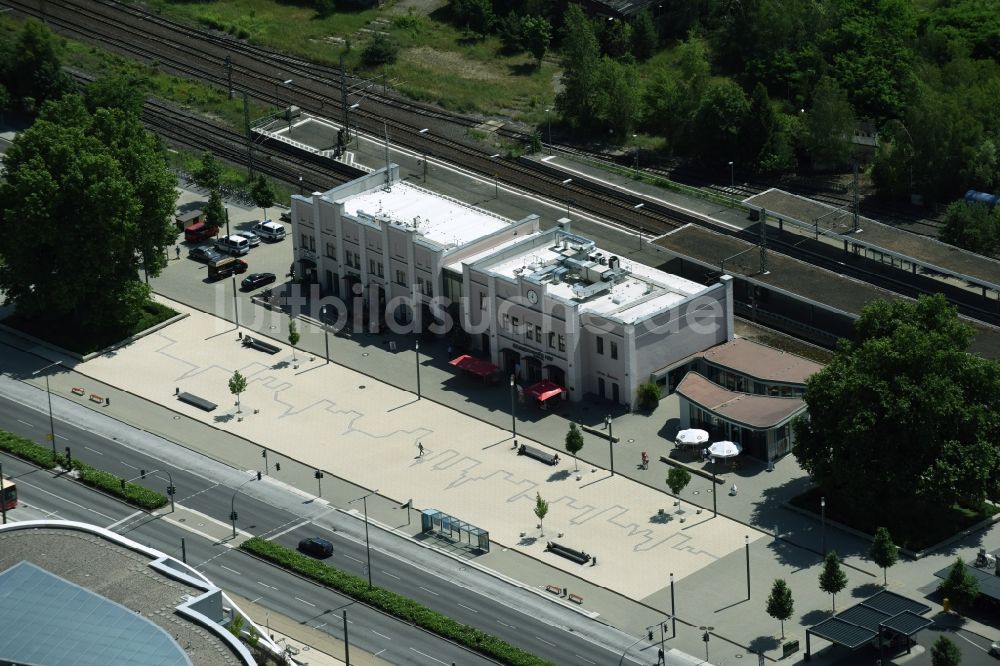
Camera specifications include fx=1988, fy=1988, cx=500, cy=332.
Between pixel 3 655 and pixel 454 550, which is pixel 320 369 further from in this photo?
pixel 3 655

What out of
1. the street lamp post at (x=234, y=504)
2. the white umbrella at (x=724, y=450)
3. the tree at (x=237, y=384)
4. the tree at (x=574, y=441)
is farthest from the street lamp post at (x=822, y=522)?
the tree at (x=237, y=384)

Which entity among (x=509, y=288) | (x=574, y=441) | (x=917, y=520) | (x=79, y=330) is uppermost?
(x=509, y=288)

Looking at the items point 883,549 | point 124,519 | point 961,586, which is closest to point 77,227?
point 124,519

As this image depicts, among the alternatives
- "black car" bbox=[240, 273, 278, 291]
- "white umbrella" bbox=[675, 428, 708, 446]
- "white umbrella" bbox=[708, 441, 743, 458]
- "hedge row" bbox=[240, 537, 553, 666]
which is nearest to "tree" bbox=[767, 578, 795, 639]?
"hedge row" bbox=[240, 537, 553, 666]

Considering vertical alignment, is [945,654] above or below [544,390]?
below

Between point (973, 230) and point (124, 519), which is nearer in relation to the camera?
point (124, 519)

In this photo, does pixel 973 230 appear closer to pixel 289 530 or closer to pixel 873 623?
pixel 873 623
